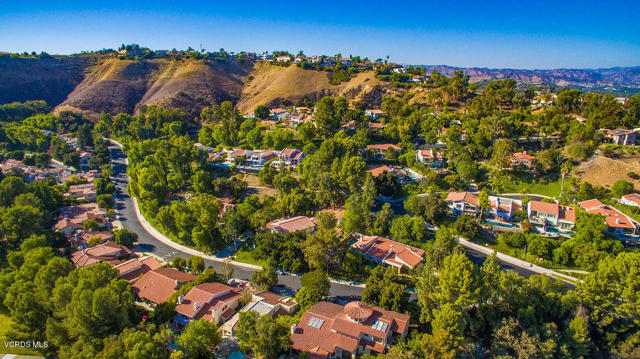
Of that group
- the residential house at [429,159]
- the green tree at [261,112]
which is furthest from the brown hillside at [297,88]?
the residential house at [429,159]

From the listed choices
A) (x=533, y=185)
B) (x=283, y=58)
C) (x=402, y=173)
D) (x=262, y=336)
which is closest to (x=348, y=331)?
(x=262, y=336)

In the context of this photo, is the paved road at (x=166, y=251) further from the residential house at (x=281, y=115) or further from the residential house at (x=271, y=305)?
the residential house at (x=281, y=115)

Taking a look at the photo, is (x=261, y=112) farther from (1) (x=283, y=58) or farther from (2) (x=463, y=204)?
(1) (x=283, y=58)

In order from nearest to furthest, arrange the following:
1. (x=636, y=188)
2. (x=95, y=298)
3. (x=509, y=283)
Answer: (x=95, y=298)
(x=509, y=283)
(x=636, y=188)

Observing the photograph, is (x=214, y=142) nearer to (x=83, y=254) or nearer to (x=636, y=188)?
(x=83, y=254)

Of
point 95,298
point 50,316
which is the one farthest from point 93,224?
point 95,298

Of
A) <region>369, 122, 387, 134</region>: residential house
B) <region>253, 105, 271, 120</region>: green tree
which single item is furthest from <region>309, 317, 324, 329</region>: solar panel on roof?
<region>253, 105, 271, 120</region>: green tree
